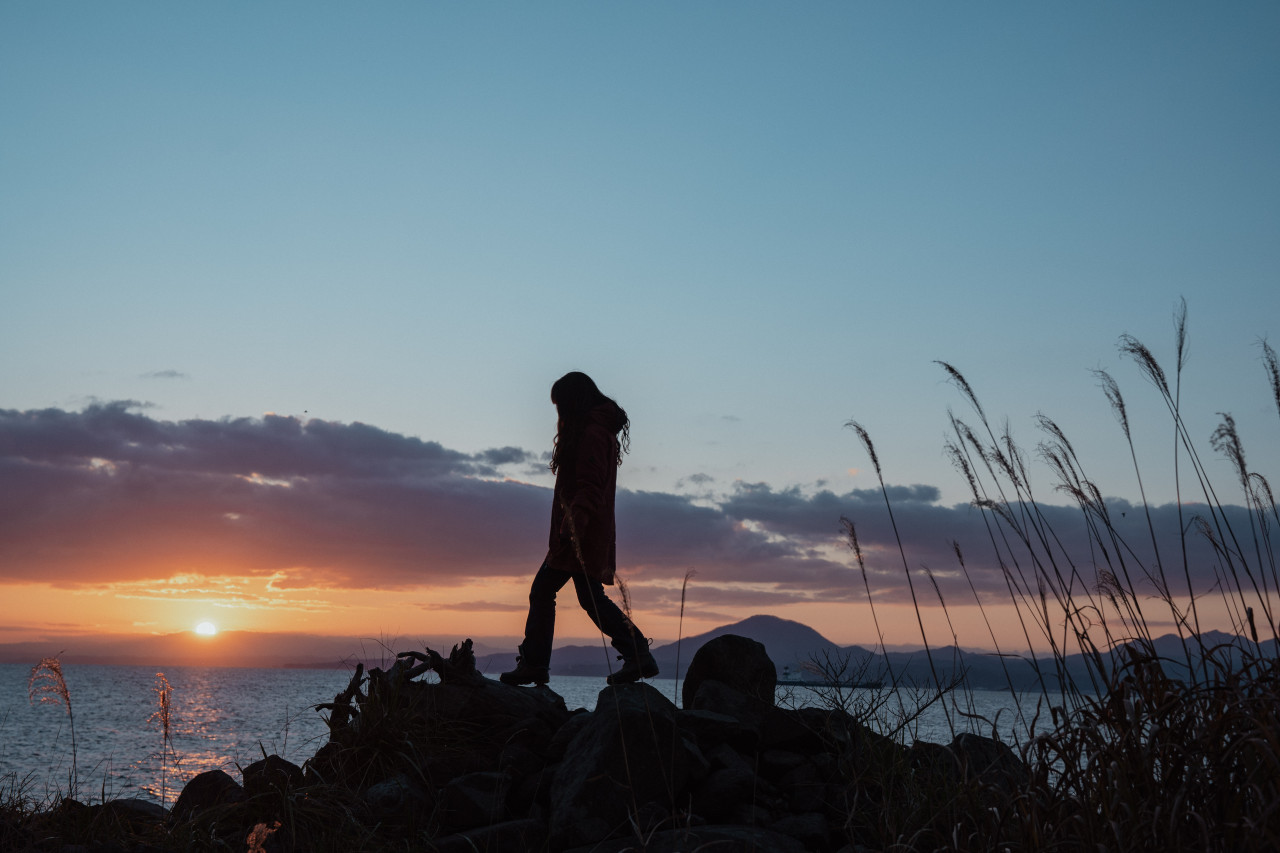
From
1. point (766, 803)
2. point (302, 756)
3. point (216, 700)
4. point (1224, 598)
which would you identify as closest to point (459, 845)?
point (766, 803)

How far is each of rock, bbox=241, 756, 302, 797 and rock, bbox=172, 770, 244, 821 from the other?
0.11 m

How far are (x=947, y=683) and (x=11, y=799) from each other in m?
5.71

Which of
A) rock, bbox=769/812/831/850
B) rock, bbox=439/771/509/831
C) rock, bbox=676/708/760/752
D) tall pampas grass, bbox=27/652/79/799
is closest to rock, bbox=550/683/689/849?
rock, bbox=676/708/760/752

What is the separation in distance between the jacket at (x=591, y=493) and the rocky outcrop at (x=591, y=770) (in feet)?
3.26

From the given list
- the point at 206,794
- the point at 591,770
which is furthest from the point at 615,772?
the point at 206,794

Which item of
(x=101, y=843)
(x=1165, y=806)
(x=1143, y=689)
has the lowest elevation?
(x=101, y=843)

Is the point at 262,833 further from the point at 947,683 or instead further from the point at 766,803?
the point at 947,683

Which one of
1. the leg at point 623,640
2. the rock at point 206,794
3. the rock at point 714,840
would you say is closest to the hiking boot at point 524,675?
the leg at point 623,640

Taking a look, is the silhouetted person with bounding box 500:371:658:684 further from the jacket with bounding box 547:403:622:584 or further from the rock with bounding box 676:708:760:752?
the rock with bounding box 676:708:760:752

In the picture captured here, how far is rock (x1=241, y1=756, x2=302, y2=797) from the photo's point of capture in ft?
17.0

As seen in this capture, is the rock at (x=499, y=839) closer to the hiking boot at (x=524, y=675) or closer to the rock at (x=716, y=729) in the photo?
the rock at (x=716, y=729)

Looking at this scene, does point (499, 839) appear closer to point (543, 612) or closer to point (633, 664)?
point (633, 664)

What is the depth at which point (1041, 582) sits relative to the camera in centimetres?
451

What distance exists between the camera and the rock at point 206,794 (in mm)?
5332
